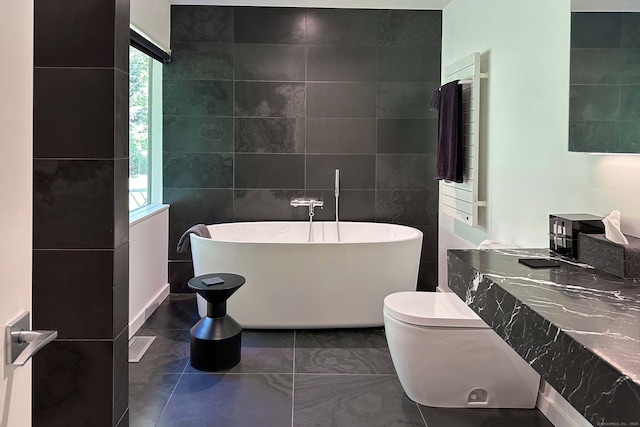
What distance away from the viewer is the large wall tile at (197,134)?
4.86 meters

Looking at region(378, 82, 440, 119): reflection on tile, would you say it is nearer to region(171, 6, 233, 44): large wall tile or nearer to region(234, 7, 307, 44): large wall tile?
region(234, 7, 307, 44): large wall tile

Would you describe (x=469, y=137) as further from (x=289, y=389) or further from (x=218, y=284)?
(x=289, y=389)

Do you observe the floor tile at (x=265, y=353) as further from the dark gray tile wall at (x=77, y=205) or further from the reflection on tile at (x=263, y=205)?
the dark gray tile wall at (x=77, y=205)

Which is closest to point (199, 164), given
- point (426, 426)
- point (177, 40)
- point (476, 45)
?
point (177, 40)

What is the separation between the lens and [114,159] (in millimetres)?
1796

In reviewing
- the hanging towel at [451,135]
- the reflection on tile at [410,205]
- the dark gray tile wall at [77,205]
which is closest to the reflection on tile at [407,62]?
the hanging towel at [451,135]

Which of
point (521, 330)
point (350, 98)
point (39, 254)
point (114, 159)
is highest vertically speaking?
point (350, 98)

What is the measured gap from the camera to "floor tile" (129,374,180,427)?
105 inches

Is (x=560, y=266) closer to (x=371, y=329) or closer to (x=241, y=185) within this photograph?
(x=371, y=329)

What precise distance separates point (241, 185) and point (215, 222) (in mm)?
400

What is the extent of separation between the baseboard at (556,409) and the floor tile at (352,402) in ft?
2.02

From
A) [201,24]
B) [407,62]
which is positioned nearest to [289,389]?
[407,62]

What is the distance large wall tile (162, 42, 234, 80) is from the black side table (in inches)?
85.8

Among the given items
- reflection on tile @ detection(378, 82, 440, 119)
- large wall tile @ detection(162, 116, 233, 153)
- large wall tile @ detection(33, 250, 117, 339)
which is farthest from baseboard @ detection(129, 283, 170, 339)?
reflection on tile @ detection(378, 82, 440, 119)
